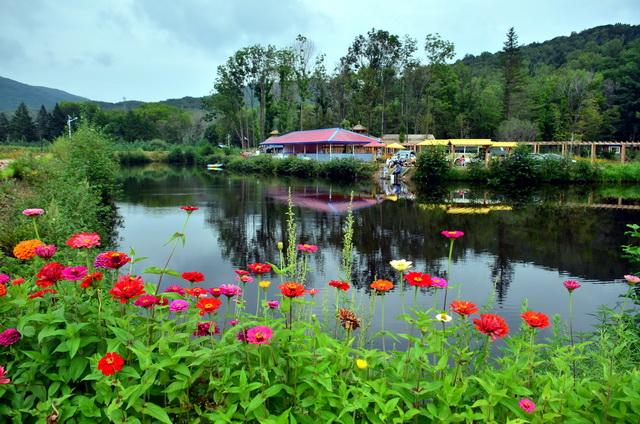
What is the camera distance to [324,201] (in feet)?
67.5

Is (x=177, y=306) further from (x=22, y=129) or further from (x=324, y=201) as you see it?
(x=22, y=129)

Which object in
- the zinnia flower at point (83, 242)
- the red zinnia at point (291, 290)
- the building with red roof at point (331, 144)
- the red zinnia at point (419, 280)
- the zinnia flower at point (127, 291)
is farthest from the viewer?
the building with red roof at point (331, 144)

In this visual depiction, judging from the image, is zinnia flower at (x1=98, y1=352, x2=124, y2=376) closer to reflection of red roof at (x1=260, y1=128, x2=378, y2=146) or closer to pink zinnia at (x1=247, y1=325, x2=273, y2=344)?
pink zinnia at (x1=247, y1=325, x2=273, y2=344)

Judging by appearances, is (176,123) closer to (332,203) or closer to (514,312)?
(332,203)

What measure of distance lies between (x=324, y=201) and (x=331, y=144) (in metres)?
20.5

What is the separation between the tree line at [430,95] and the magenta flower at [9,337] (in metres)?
47.4

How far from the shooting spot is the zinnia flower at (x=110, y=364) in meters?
1.53

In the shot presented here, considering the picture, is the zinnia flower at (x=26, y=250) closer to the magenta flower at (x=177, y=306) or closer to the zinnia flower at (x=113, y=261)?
the zinnia flower at (x=113, y=261)

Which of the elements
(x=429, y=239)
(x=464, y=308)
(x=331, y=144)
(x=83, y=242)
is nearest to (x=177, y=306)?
(x=83, y=242)

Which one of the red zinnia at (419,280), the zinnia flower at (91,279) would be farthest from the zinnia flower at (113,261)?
the red zinnia at (419,280)

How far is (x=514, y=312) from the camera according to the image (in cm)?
653

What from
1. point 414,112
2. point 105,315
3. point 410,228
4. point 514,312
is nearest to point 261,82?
point 414,112

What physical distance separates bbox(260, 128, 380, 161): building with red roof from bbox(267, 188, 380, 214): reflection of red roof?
1300 cm

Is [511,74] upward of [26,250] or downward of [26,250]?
upward
